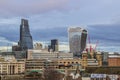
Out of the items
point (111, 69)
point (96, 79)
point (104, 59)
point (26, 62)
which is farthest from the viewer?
point (104, 59)

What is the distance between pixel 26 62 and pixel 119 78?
73400 millimetres

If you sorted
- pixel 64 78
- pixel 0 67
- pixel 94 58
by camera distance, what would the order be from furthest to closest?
pixel 94 58, pixel 0 67, pixel 64 78

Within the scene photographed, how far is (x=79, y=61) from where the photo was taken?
6353 inches

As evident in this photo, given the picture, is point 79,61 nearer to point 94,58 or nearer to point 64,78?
point 94,58

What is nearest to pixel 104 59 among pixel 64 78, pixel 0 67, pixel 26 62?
pixel 26 62

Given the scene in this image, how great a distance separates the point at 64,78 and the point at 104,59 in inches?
3785

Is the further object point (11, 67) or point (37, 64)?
point (37, 64)

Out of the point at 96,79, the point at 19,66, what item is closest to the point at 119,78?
the point at 96,79

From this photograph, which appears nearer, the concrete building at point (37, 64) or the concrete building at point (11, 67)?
the concrete building at point (11, 67)

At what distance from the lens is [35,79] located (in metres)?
102

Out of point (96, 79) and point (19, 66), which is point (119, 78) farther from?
point (19, 66)

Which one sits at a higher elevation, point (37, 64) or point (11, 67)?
point (37, 64)

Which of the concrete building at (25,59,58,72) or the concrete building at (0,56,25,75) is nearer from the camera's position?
the concrete building at (0,56,25,75)

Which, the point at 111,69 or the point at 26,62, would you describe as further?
the point at 26,62
